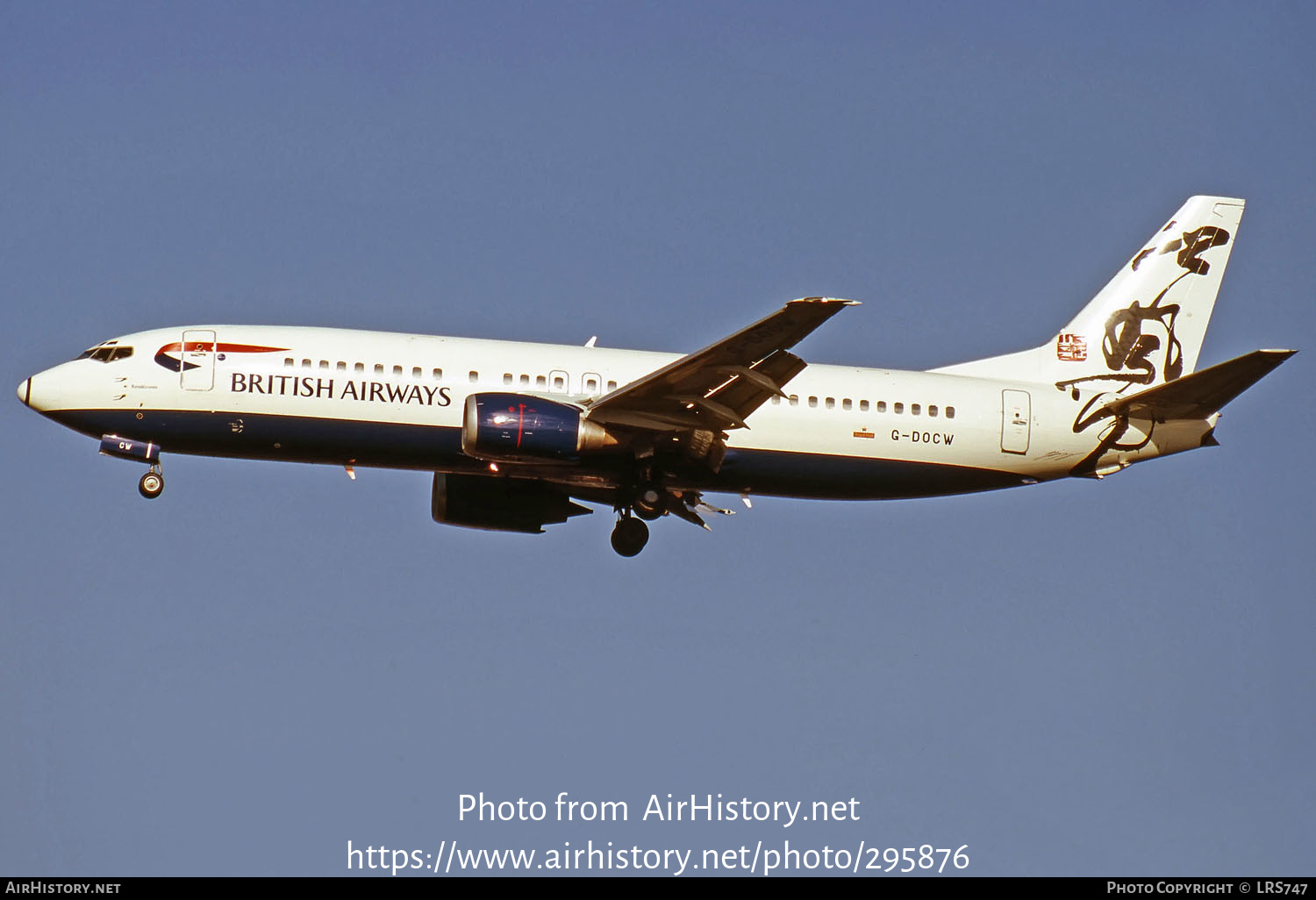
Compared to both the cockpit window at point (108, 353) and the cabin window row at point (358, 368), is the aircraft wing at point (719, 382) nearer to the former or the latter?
the cabin window row at point (358, 368)

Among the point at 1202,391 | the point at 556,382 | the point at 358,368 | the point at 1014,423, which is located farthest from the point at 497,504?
the point at 1202,391

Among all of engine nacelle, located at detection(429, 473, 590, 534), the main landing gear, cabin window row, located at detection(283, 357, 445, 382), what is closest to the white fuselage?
cabin window row, located at detection(283, 357, 445, 382)

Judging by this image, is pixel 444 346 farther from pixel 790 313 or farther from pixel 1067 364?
pixel 1067 364

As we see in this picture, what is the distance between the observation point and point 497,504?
151 feet

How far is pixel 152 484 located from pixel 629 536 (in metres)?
11.3

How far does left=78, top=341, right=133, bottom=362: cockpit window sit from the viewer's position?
4197 centimetres

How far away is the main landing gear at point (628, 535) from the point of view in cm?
4500

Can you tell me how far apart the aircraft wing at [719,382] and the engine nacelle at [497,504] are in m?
4.85

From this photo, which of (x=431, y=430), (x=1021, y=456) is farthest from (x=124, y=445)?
(x=1021, y=456)

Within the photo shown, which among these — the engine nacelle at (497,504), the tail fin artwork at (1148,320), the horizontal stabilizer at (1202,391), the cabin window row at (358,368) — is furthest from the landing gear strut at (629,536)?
the horizontal stabilizer at (1202,391)

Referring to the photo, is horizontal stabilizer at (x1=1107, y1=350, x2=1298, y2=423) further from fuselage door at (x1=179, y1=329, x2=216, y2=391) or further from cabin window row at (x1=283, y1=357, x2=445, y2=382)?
fuselage door at (x1=179, y1=329, x2=216, y2=391)

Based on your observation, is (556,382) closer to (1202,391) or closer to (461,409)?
(461,409)

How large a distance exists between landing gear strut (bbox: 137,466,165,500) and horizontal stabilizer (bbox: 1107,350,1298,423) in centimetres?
2261

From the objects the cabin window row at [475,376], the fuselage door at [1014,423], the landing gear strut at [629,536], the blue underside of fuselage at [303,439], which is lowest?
the landing gear strut at [629,536]
